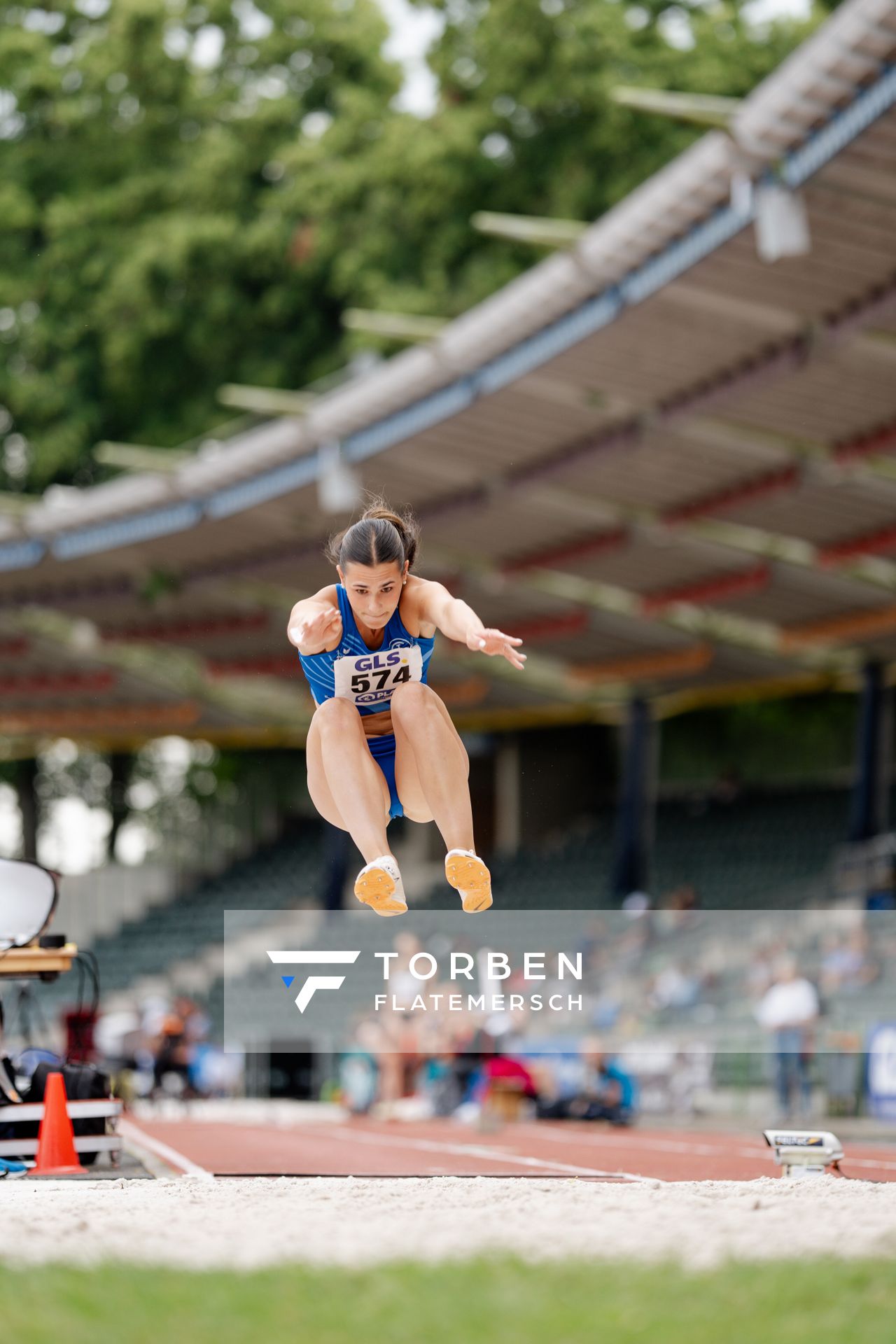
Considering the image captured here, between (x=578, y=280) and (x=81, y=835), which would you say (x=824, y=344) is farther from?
(x=81, y=835)

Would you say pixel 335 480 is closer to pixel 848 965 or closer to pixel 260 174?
pixel 848 965

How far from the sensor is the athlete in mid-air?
23.2 feet

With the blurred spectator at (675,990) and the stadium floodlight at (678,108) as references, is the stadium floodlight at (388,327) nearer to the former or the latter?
the stadium floodlight at (678,108)

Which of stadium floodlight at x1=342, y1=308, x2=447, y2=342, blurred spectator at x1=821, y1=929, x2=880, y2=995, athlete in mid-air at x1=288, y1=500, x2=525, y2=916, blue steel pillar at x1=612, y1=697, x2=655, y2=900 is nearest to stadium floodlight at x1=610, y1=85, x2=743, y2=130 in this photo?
stadium floodlight at x1=342, y1=308, x2=447, y2=342

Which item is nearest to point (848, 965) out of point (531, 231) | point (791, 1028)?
point (791, 1028)

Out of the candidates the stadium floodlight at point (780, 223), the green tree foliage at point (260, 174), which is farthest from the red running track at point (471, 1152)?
the green tree foliage at point (260, 174)

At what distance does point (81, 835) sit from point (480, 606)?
13.9m

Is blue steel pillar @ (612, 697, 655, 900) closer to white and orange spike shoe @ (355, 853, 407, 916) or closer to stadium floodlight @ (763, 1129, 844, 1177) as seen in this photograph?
stadium floodlight @ (763, 1129, 844, 1177)

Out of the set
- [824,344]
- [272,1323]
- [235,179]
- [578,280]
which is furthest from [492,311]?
[235,179]

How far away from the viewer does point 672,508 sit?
19859mm

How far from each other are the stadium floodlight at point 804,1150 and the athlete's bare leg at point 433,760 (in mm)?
1666

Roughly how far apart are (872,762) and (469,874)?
15.8 meters

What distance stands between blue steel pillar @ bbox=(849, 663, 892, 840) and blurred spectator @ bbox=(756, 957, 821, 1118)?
25.3ft

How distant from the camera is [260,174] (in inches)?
1356
